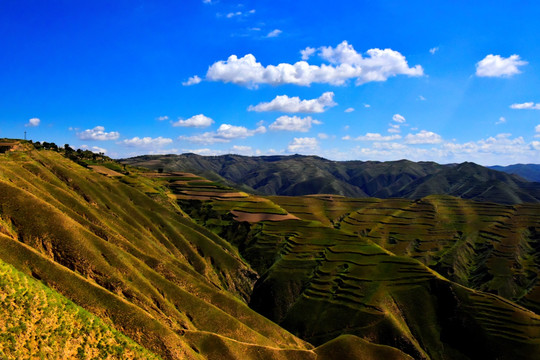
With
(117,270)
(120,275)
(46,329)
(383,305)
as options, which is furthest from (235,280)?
(46,329)

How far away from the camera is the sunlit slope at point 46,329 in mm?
34531

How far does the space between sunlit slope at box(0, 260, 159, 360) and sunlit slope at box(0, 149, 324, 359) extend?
10235 mm

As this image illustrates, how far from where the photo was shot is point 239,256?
154 meters

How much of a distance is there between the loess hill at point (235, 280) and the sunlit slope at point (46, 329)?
0.90ft

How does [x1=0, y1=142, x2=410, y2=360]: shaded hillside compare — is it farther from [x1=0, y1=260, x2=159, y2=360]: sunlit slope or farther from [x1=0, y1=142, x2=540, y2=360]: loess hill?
[x1=0, y1=260, x2=159, y2=360]: sunlit slope

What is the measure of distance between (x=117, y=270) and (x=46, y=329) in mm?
34125

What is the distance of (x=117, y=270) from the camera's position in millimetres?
71500

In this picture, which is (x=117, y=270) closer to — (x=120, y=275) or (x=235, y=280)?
Result: (x=120, y=275)

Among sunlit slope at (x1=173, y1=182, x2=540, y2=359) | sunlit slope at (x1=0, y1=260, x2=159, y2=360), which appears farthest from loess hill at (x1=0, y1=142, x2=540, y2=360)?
sunlit slope at (x1=173, y1=182, x2=540, y2=359)

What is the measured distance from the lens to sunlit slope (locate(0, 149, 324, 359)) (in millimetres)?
56062

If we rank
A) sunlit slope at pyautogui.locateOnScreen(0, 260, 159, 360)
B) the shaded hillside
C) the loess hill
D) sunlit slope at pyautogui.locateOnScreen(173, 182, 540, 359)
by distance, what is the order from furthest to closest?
sunlit slope at pyautogui.locateOnScreen(173, 182, 540, 359) < the loess hill < the shaded hillside < sunlit slope at pyautogui.locateOnScreen(0, 260, 159, 360)

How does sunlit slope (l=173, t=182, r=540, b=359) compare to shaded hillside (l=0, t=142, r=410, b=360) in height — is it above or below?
below

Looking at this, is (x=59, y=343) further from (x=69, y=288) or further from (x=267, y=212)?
(x=267, y=212)

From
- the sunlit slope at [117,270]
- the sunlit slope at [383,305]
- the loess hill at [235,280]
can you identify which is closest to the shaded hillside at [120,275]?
the sunlit slope at [117,270]
